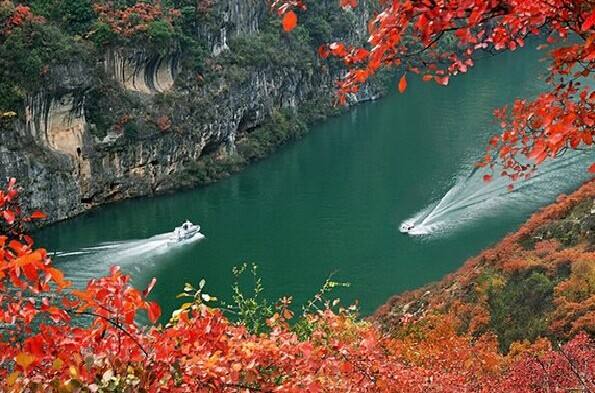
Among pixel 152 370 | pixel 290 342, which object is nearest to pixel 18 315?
pixel 152 370

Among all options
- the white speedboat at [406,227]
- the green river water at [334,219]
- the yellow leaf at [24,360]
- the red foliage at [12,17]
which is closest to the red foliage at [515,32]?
the yellow leaf at [24,360]

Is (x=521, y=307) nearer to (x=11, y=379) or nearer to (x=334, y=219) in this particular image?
(x=11, y=379)

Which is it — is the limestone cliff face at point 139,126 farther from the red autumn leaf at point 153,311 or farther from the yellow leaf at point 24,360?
the yellow leaf at point 24,360

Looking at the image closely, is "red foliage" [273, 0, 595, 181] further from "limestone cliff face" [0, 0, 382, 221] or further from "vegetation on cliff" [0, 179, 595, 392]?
"limestone cliff face" [0, 0, 382, 221]

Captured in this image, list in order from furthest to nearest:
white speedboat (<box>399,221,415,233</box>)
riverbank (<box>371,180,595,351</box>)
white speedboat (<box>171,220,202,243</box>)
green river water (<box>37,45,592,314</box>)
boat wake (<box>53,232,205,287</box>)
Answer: white speedboat (<box>171,220,202,243</box>)
white speedboat (<box>399,221,415,233</box>)
boat wake (<box>53,232,205,287</box>)
green river water (<box>37,45,592,314</box>)
riverbank (<box>371,180,595,351</box>)

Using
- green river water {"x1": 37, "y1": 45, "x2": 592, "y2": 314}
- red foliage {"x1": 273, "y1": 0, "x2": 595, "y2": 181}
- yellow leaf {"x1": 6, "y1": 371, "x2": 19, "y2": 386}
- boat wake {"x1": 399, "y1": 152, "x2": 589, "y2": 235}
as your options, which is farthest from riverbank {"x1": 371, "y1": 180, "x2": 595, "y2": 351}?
yellow leaf {"x1": 6, "y1": 371, "x2": 19, "y2": 386}

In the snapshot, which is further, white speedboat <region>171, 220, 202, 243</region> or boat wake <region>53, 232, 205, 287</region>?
white speedboat <region>171, 220, 202, 243</region>

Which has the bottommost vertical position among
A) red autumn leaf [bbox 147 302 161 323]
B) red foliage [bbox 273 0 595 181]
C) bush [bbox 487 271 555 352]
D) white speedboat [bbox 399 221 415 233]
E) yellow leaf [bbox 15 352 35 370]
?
white speedboat [bbox 399 221 415 233]
